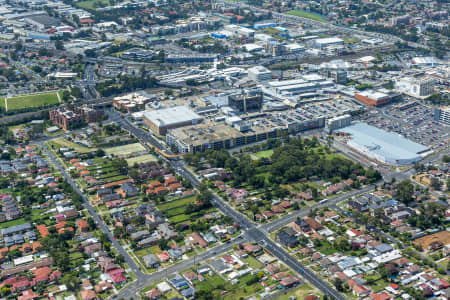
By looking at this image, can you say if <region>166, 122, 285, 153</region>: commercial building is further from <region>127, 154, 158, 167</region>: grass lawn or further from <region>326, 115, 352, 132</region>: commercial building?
<region>326, 115, 352, 132</region>: commercial building

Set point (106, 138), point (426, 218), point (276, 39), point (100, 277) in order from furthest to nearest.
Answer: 1. point (276, 39)
2. point (106, 138)
3. point (426, 218)
4. point (100, 277)

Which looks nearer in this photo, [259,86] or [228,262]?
[228,262]

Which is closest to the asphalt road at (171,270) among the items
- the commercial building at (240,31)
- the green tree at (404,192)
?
the green tree at (404,192)

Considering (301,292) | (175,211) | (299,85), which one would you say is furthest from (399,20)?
(301,292)

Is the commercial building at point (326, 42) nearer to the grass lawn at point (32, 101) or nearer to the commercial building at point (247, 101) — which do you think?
the commercial building at point (247, 101)

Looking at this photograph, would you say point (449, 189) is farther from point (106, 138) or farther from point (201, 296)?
point (106, 138)

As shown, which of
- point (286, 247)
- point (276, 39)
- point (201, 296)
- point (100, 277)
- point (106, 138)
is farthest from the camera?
point (276, 39)

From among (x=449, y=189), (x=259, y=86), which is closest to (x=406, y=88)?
(x=259, y=86)
